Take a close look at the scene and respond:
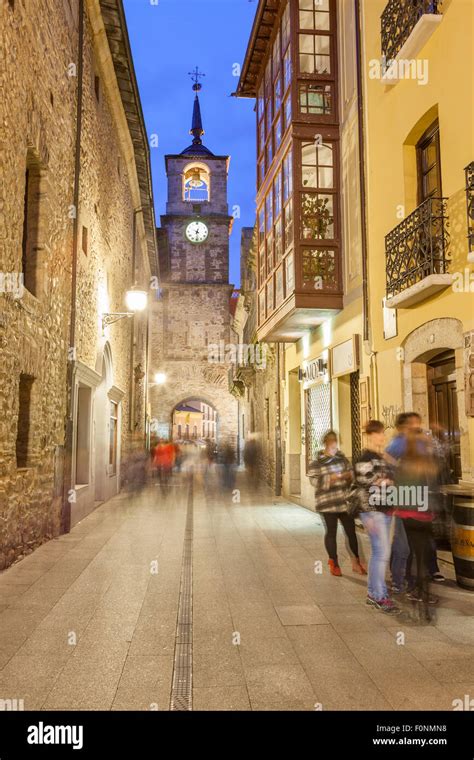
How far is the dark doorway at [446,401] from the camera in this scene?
789 cm

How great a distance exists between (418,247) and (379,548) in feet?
14.0

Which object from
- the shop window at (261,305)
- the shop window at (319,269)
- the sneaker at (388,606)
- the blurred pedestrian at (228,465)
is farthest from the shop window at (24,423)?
the blurred pedestrian at (228,465)

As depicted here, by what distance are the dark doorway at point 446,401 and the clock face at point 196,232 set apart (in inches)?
1185

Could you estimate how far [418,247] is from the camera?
25.8 feet

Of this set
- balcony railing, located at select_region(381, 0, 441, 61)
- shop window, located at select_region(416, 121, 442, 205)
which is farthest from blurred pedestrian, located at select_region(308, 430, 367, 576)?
balcony railing, located at select_region(381, 0, 441, 61)

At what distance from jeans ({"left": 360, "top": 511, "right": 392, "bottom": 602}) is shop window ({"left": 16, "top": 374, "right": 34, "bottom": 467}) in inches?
196

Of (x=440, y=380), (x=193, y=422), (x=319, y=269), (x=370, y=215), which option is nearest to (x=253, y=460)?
(x=319, y=269)

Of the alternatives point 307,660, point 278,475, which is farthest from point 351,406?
point 307,660

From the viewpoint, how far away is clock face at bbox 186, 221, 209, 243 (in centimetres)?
3688

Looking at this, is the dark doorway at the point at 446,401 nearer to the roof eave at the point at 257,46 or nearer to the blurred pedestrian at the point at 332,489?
the blurred pedestrian at the point at 332,489

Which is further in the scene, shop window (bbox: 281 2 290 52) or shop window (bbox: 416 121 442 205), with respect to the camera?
shop window (bbox: 281 2 290 52)

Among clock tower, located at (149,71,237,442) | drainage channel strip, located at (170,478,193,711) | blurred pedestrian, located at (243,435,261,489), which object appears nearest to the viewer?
drainage channel strip, located at (170,478,193,711)

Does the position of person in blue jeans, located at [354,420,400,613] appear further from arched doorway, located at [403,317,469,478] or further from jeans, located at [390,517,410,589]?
arched doorway, located at [403,317,469,478]

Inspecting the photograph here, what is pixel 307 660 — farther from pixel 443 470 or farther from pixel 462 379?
pixel 462 379
